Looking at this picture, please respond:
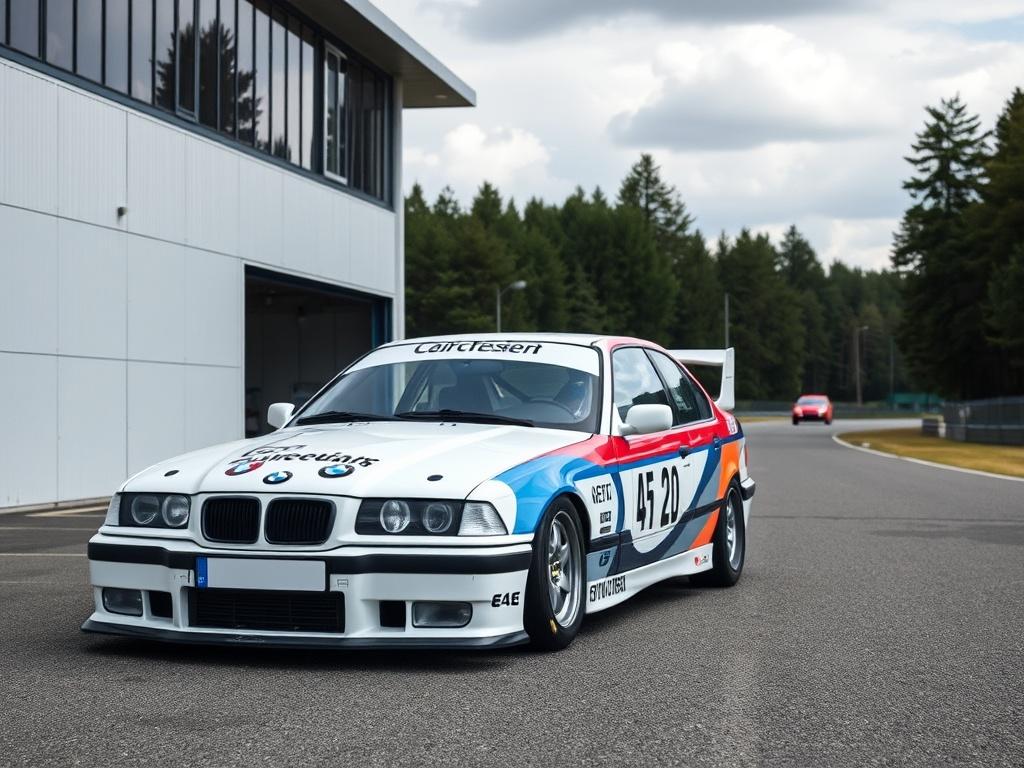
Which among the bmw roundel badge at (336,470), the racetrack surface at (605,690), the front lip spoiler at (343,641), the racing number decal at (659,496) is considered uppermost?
the bmw roundel badge at (336,470)

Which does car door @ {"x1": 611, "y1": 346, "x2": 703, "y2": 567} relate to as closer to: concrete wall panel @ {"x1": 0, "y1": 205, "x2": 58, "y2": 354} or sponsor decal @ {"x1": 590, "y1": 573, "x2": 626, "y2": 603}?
sponsor decal @ {"x1": 590, "y1": 573, "x2": 626, "y2": 603}

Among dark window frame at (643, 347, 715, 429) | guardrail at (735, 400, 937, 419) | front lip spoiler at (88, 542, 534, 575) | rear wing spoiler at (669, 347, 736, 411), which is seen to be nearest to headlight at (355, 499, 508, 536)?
front lip spoiler at (88, 542, 534, 575)

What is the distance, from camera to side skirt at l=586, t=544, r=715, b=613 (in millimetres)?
6969

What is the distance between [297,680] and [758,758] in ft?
6.76

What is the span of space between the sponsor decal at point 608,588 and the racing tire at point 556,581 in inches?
7.7

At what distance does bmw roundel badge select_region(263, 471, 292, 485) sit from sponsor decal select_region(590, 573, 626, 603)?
1639mm

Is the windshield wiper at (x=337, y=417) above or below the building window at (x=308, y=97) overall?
below

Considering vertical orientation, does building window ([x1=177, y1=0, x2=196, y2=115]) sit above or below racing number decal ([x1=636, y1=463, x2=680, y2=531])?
above

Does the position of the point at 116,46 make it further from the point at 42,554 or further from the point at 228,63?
the point at 42,554

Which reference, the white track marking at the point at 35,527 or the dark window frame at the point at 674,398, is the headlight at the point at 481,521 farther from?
the white track marking at the point at 35,527

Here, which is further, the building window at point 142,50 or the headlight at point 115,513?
the building window at point 142,50

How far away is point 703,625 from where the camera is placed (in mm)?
7359

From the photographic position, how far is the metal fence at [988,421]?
40406 mm

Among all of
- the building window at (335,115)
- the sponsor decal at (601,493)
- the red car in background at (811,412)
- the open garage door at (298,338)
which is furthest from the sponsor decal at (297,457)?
the red car in background at (811,412)
